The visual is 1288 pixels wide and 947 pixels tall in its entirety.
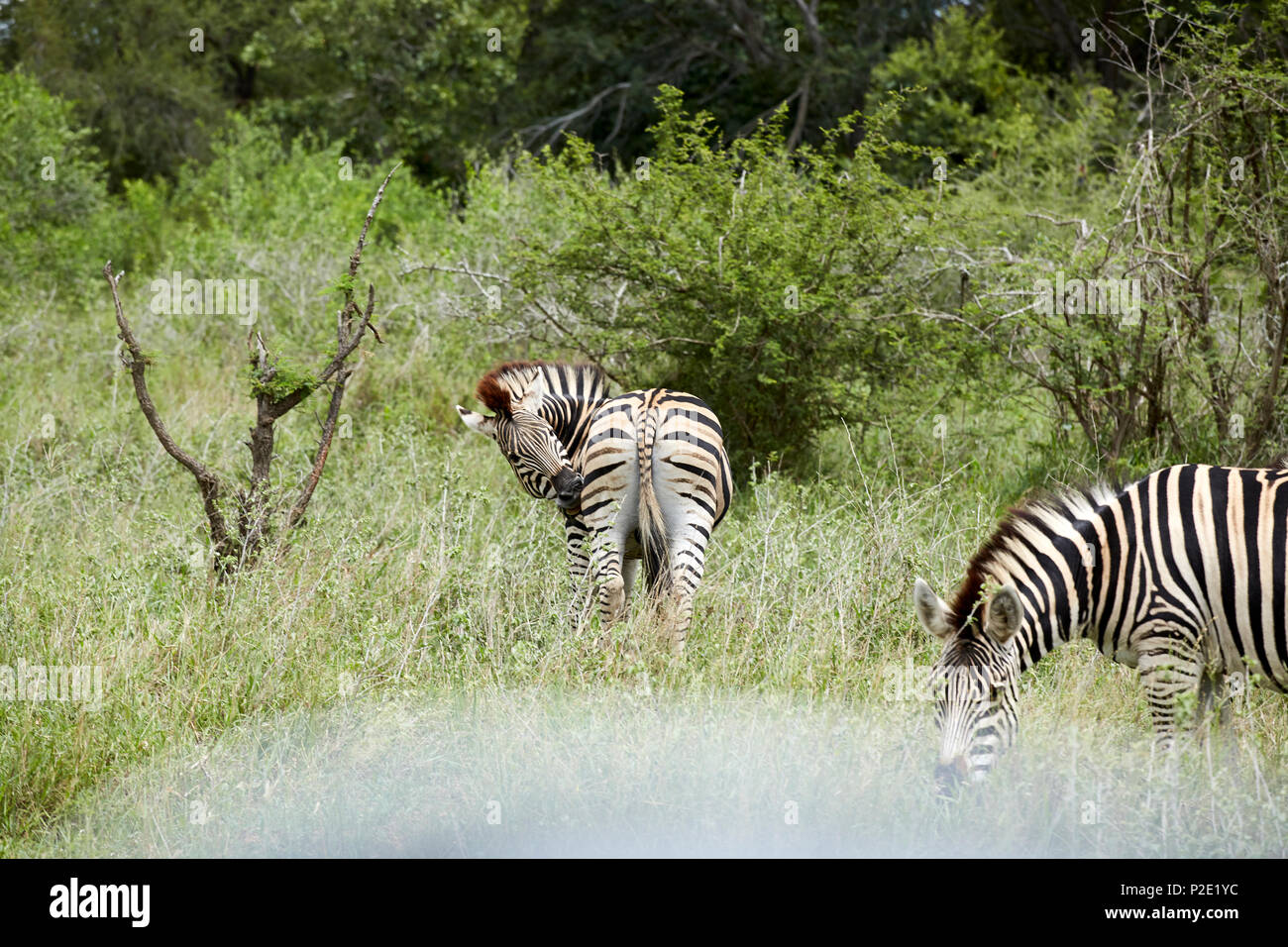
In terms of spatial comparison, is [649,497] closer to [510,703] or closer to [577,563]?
[577,563]

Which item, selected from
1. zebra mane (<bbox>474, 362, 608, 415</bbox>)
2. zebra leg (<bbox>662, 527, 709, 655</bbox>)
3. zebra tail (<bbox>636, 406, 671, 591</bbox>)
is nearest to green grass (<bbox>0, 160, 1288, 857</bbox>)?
zebra leg (<bbox>662, 527, 709, 655</bbox>)

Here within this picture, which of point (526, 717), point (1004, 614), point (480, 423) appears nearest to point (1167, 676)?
point (1004, 614)

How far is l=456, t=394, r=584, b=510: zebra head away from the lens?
5.98 meters

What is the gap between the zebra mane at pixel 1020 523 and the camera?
4.17 meters

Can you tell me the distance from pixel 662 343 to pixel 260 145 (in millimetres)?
11665

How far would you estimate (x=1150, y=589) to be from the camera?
423 centimetres

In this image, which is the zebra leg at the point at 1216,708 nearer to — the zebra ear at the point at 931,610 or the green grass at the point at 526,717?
the green grass at the point at 526,717

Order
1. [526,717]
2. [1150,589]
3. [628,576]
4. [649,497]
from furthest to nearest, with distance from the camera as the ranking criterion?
1. [628,576]
2. [649,497]
3. [526,717]
4. [1150,589]

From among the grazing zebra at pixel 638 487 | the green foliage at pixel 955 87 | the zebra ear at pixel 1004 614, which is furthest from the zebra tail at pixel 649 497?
the green foliage at pixel 955 87

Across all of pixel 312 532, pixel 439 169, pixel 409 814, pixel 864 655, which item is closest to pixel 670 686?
pixel 864 655

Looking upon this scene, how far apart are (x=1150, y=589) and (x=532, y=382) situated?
3.50 m

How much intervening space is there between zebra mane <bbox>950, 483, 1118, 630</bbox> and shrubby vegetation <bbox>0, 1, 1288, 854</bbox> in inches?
18.0

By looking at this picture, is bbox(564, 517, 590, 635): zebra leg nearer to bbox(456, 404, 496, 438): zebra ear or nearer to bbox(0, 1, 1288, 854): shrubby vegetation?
bbox(0, 1, 1288, 854): shrubby vegetation

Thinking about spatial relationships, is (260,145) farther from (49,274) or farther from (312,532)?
(312,532)
